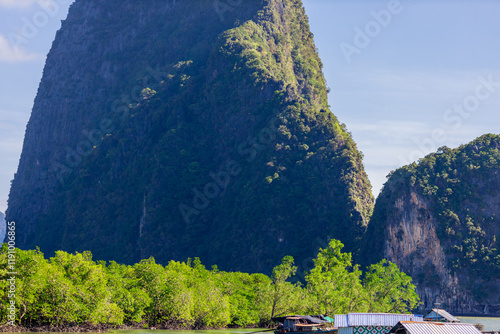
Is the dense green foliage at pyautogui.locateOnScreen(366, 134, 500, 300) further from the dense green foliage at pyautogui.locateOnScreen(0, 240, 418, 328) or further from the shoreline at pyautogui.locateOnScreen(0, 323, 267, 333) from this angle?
the shoreline at pyautogui.locateOnScreen(0, 323, 267, 333)

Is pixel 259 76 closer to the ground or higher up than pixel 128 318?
higher up

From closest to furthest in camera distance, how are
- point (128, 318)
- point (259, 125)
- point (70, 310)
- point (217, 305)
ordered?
point (70, 310) < point (128, 318) < point (217, 305) < point (259, 125)

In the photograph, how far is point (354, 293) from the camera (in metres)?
68.6

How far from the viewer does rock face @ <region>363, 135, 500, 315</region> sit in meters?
139

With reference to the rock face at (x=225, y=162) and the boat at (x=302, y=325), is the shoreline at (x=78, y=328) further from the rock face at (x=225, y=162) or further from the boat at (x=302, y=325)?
the rock face at (x=225, y=162)

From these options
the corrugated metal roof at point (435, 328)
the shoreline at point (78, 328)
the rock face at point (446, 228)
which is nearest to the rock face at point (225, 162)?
the rock face at point (446, 228)

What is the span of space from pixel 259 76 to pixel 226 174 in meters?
26.2

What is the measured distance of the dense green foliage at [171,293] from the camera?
1984 inches

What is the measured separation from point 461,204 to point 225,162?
58.6 meters

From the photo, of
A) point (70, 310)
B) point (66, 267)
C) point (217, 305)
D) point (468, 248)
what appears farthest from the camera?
point (468, 248)

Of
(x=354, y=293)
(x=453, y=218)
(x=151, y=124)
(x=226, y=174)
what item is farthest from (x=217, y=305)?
(x=151, y=124)

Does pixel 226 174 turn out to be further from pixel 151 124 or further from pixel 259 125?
pixel 151 124

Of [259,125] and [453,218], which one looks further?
[259,125]

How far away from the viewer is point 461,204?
146750mm
